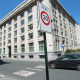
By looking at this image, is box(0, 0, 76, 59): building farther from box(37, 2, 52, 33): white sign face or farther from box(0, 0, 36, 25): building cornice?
box(37, 2, 52, 33): white sign face

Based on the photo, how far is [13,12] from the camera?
3316cm

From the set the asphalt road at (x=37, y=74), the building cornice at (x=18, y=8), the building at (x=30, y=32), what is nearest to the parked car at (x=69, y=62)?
the asphalt road at (x=37, y=74)

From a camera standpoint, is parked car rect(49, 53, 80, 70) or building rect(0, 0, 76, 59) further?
building rect(0, 0, 76, 59)

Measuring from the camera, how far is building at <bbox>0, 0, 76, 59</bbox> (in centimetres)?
2391

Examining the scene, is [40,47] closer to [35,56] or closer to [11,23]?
[35,56]

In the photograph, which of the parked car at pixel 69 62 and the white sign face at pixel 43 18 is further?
the parked car at pixel 69 62

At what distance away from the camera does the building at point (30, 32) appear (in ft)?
78.4

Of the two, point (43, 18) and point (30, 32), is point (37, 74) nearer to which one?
point (43, 18)

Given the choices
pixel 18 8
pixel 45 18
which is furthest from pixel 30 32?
pixel 45 18

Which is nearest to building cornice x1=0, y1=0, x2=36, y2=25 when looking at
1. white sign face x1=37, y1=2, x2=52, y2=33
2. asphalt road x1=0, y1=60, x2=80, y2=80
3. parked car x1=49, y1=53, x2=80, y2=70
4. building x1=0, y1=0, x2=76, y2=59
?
building x1=0, y1=0, x2=76, y2=59

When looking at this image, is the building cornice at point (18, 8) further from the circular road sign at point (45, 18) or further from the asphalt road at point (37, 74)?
the circular road sign at point (45, 18)

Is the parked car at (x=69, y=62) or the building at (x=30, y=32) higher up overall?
the building at (x=30, y=32)

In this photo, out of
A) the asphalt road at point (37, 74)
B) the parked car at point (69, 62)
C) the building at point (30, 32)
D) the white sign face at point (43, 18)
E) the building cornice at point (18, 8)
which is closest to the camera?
the white sign face at point (43, 18)

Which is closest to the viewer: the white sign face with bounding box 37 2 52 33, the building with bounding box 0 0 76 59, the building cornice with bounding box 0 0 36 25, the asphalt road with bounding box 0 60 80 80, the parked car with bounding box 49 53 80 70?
the white sign face with bounding box 37 2 52 33
